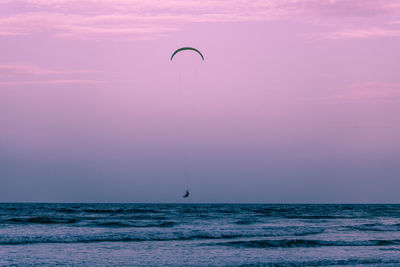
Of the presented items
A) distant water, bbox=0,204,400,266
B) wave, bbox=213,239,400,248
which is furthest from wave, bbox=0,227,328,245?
wave, bbox=213,239,400,248

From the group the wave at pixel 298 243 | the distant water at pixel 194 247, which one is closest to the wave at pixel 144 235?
the distant water at pixel 194 247

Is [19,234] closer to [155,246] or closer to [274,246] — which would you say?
[155,246]

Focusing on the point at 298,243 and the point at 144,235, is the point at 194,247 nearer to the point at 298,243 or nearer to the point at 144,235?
the point at 298,243

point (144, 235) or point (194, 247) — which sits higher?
point (144, 235)

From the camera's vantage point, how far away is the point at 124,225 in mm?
34531

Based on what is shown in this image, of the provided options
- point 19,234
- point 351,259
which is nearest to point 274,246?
point 351,259

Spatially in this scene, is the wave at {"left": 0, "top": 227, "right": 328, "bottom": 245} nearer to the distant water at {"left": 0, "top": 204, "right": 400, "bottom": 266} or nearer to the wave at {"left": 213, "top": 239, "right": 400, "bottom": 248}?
the distant water at {"left": 0, "top": 204, "right": 400, "bottom": 266}

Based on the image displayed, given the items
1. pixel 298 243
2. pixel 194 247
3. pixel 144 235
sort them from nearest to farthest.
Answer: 1. pixel 194 247
2. pixel 298 243
3. pixel 144 235

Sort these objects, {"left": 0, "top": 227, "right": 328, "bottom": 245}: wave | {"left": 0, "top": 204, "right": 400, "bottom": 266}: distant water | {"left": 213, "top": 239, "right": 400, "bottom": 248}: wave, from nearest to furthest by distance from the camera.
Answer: {"left": 0, "top": 204, "right": 400, "bottom": 266}: distant water < {"left": 213, "top": 239, "right": 400, "bottom": 248}: wave < {"left": 0, "top": 227, "right": 328, "bottom": 245}: wave

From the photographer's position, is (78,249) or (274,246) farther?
(274,246)

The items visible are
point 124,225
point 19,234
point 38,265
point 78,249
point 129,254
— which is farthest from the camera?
point 124,225

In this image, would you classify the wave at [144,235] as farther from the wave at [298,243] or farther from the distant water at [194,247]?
the wave at [298,243]

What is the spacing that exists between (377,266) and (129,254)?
27.8 ft

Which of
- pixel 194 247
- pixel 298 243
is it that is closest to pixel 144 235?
pixel 194 247
